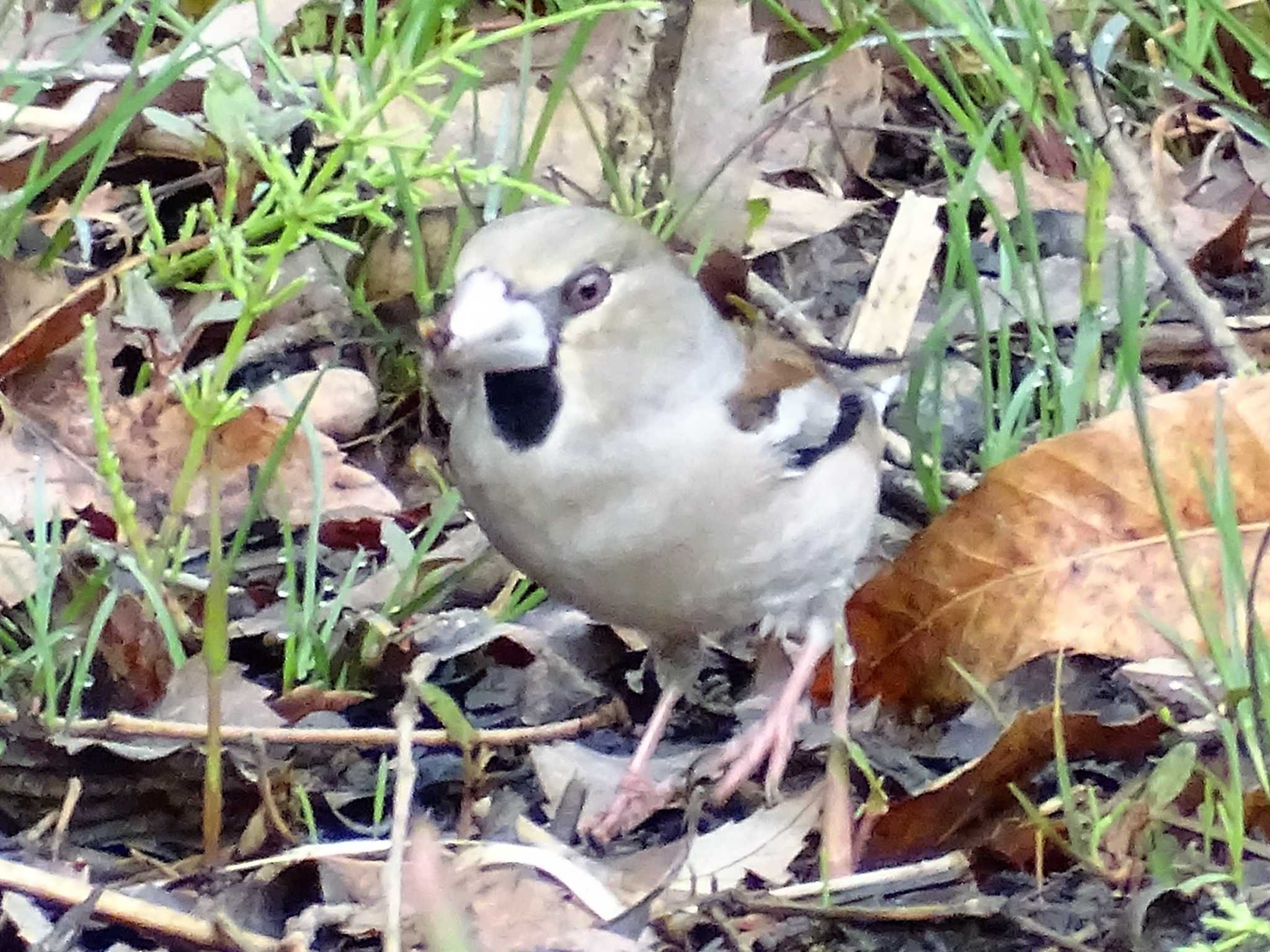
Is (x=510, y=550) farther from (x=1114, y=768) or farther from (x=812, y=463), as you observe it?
(x=1114, y=768)

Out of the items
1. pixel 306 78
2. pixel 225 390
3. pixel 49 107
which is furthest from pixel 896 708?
pixel 49 107

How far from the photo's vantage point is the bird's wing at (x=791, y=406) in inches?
93.7

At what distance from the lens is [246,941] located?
5.46ft

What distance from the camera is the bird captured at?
2080 millimetres

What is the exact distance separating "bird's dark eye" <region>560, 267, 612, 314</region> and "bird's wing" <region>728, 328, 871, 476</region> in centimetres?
30

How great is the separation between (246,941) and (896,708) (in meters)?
1.02

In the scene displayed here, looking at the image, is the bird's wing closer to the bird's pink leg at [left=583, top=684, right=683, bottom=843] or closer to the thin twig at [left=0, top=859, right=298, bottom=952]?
the bird's pink leg at [left=583, top=684, right=683, bottom=843]

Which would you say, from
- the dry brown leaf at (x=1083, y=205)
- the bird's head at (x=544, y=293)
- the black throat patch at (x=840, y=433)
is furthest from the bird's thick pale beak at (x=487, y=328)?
the dry brown leaf at (x=1083, y=205)

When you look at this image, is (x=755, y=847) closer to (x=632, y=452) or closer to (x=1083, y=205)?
(x=632, y=452)

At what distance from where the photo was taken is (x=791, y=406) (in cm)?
248

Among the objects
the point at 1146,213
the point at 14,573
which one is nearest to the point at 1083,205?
the point at 1146,213

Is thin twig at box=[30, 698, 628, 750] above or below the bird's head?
below

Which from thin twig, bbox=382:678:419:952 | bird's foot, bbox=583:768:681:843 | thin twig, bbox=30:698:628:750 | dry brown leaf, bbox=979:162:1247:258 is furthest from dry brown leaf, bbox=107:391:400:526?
dry brown leaf, bbox=979:162:1247:258

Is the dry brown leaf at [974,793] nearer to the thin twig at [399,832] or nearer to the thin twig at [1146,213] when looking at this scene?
the thin twig at [399,832]
